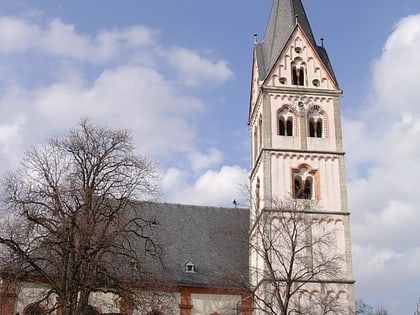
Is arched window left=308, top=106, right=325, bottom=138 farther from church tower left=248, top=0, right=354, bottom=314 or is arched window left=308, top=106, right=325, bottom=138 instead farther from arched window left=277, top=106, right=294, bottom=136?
arched window left=277, top=106, right=294, bottom=136

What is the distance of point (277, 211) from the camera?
30.3 metres

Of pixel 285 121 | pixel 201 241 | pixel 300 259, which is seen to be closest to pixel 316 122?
pixel 285 121

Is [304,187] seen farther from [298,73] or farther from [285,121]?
[298,73]

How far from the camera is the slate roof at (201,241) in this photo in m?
34.0

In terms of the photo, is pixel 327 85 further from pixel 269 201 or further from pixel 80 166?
pixel 80 166

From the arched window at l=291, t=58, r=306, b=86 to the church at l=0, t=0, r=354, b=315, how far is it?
6 centimetres

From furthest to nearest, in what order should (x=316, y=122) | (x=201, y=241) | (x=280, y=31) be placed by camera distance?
(x=280, y=31) < (x=201, y=241) < (x=316, y=122)

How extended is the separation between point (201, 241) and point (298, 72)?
419 inches

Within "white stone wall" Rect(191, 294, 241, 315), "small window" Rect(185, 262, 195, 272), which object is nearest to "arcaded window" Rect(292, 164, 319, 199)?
"white stone wall" Rect(191, 294, 241, 315)

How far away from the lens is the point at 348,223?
32781 millimetres

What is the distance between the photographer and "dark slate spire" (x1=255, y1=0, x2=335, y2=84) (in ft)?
123

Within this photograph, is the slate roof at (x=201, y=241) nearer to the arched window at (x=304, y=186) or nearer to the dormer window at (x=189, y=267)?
the dormer window at (x=189, y=267)

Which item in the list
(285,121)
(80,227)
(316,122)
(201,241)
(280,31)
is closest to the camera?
(80,227)

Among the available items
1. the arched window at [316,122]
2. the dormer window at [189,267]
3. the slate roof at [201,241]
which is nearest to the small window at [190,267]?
the dormer window at [189,267]
